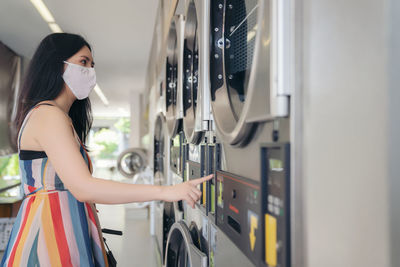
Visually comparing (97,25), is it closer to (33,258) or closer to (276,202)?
(33,258)

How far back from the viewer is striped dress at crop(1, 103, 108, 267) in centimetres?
116

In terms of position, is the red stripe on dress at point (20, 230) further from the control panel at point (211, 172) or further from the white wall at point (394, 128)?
the white wall at point (394, 128)

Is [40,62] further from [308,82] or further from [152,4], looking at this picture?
[152,4]

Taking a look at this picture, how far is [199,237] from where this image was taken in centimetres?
127

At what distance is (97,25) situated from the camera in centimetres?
466

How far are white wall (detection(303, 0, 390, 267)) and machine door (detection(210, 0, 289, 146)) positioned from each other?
77mm

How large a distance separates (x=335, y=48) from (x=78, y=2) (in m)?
4.00

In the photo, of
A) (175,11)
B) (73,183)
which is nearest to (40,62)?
(73,183)

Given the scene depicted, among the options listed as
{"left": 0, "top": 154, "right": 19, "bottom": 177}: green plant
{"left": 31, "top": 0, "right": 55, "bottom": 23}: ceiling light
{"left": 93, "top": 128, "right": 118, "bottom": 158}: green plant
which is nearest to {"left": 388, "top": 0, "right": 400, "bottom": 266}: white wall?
{"left": 31, "top": 0, "right": 55, "bottom": 23}: ceiling light

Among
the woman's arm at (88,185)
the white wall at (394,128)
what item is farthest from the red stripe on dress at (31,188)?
the white wall at (394,128)

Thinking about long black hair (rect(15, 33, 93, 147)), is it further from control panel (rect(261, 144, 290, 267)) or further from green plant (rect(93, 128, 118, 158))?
green plant (rect(93, 128, 118, 158))

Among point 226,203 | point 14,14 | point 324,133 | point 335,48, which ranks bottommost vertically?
point 226,203

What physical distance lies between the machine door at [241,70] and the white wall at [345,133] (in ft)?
0.25

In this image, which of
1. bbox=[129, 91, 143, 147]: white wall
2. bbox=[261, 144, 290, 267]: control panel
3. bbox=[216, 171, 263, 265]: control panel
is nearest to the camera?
bbox=[261, 144, 290, 267]: control panel
